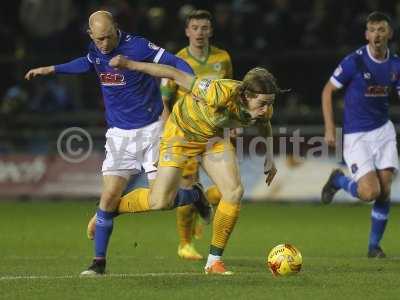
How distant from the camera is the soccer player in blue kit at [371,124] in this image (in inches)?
448

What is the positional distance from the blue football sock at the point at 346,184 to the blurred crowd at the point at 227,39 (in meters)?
6.71

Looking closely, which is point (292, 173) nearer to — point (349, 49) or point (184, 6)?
point (349, 49)

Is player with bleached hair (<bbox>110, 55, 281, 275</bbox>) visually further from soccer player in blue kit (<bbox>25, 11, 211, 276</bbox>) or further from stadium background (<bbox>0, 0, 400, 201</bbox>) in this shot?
stadium background (<bbox>0, 0, 400, 201</bbox>)

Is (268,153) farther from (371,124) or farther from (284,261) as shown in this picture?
(371,124)

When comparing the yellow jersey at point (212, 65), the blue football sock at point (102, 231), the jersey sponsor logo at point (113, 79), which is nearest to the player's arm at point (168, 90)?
the yellow jersey at point (212, 65)

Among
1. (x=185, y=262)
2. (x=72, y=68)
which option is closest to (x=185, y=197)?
(x=185, y=262)

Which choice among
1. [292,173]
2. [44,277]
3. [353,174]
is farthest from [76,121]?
[44,277]

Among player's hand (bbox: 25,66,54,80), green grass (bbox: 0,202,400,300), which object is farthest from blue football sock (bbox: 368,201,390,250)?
player's hand (bbox: 25,66,54,80)

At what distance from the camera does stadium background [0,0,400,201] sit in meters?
18.5

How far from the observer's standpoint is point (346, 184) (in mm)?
12094

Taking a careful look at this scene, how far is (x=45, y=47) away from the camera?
20.4 meters

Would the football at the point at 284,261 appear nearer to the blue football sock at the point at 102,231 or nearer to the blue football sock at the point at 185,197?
the blue football sock at the point at 185,197

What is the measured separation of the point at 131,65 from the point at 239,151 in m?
9.34

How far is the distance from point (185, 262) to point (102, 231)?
147 cm
